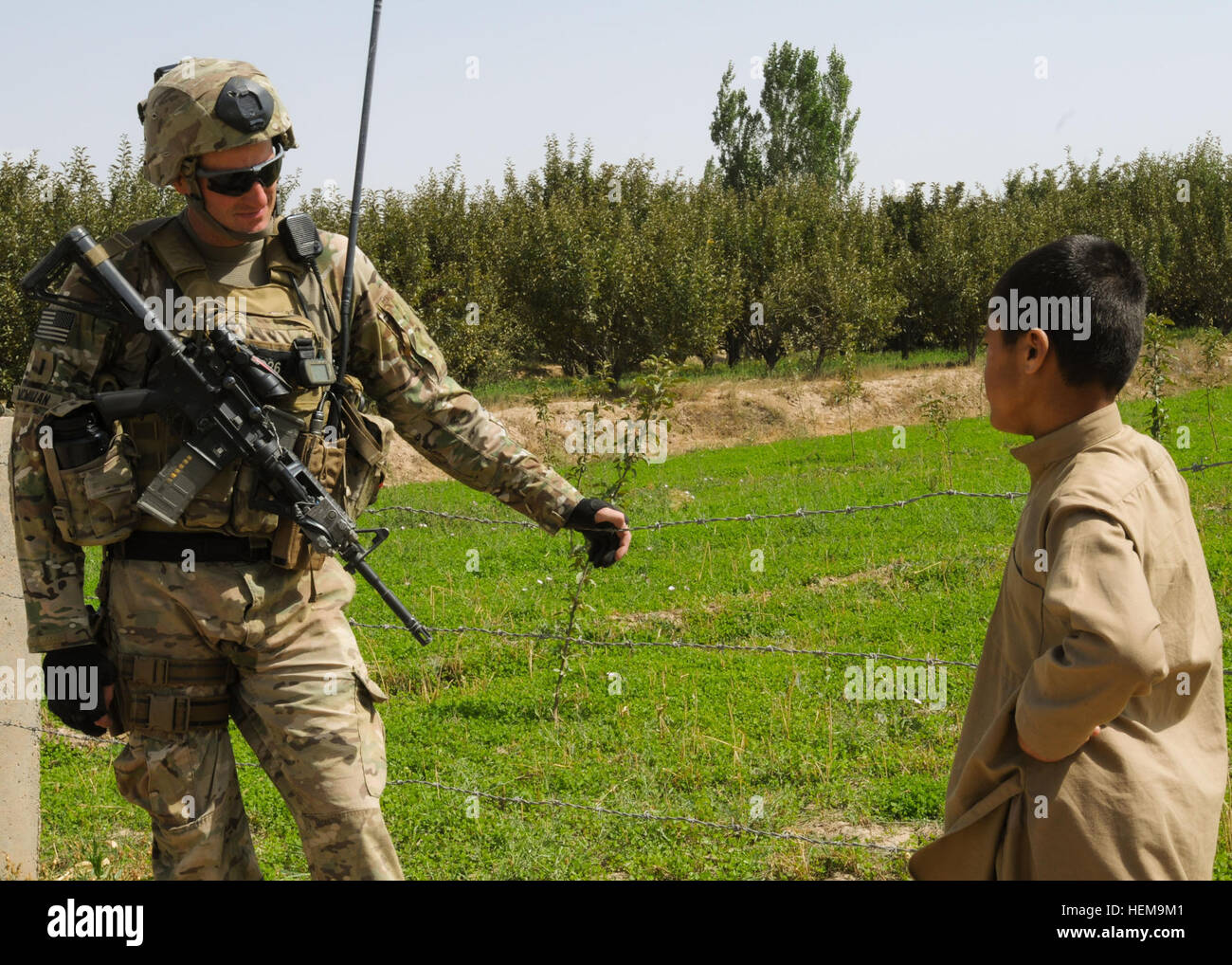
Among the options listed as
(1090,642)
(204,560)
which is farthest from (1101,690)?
(204,560)

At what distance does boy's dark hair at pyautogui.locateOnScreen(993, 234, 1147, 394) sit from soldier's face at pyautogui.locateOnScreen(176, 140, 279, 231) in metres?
1.93

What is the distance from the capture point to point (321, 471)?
3260 mm

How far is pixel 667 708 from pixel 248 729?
3.49 metres

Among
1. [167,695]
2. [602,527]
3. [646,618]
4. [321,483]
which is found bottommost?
[646,618]

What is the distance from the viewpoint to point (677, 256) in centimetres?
2672

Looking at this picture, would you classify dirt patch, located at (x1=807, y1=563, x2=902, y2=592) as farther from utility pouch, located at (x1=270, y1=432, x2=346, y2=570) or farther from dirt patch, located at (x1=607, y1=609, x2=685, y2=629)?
utility pouch, located at (x1=270, y1=432, x2=346, y2=570)

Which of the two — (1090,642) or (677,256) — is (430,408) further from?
(677,256)

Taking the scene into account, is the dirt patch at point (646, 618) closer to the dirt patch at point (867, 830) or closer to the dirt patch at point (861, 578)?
the dirt patch at point (861, 578)

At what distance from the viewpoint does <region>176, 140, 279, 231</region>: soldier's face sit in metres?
3.12

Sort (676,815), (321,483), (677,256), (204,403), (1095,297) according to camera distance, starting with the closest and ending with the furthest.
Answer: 1. (1095,297)
2. (204,403)
3. (321,483)
4. (676,815)
5. (677,256)
